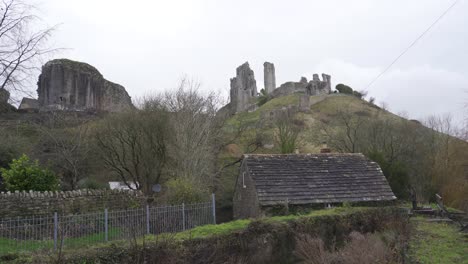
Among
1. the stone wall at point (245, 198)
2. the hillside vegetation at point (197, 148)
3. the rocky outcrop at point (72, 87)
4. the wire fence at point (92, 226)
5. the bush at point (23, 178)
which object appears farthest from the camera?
the rocky outcrop at point (72, 87)

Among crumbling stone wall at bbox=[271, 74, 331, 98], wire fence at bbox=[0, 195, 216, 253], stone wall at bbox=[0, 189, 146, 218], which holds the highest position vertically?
crumbling stone wall at bbox=[271, 74, 331, 98]

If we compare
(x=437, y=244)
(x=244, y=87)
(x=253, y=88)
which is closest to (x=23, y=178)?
(x=437, y=244)

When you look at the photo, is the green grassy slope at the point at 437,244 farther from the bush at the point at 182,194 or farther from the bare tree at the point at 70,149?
the bare tree at the point at 70,149

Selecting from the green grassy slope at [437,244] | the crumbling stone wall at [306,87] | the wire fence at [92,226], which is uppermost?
the crumbling stone wall at [306,87]

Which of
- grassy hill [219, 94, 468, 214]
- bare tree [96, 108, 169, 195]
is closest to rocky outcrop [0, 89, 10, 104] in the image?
bare tree [96, 108, 169, 195]

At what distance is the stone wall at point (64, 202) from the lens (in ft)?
51.1

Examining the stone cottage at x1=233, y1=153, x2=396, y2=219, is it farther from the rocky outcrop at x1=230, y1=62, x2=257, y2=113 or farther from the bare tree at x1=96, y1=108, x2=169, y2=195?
Answer: the rocky outcrop at x1=230, y1=62, x2=257, y2=113

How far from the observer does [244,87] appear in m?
90.7

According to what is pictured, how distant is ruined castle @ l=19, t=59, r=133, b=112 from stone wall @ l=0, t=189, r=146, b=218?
37.9 metres

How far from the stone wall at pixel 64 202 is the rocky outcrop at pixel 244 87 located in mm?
63023

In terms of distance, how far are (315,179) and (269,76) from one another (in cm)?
7973

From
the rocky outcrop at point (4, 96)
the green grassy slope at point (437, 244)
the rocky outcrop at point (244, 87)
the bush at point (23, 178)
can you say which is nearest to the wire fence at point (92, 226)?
the bush at point (23, 178)

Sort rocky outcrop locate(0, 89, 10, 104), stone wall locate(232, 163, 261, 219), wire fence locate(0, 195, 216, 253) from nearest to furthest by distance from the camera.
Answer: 1. rocky outcrop locate(0, 89, 10, 104)
2. wire fence locate(0, 195, 216, 253)
3. stone wall locate(232, 163, 261, 219)

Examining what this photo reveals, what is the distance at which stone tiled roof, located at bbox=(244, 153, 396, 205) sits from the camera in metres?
19.9
